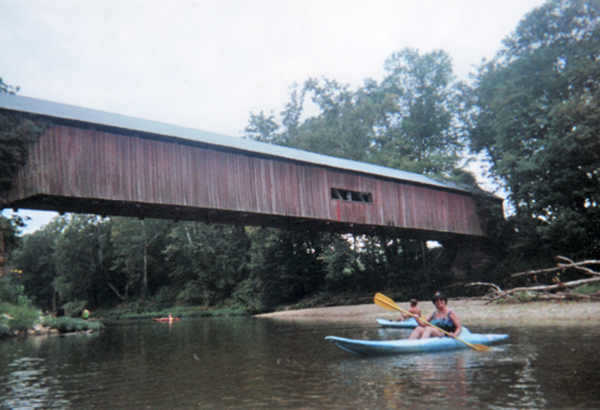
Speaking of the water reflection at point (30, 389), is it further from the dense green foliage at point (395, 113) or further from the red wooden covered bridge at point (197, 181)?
the dense green foliage at point (395, 113)

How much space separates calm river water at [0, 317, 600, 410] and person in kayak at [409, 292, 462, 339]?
633 millimetres

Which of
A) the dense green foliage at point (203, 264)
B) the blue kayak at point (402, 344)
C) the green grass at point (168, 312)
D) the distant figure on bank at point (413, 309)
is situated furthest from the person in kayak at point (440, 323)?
the green grass at point (168, 312)

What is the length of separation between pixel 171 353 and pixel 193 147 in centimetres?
868

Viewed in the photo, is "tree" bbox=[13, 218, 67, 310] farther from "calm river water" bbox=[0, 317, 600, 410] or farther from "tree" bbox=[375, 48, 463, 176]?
"calm river water" bbox=[0, 317, 600, 410]

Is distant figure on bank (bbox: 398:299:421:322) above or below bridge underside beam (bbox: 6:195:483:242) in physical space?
below

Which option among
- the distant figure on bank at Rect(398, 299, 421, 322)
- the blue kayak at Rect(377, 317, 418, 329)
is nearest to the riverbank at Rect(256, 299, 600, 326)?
the blue kayak at Rect(377, 317, 418, 329)

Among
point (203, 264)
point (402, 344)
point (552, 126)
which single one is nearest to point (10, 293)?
→ point (402, 344)

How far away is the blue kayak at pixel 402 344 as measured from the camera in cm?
871

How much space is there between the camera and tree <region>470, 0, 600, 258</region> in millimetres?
22219

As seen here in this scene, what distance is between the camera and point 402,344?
8.92 meters

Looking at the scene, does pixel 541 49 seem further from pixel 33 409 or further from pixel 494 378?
pixel 33 409

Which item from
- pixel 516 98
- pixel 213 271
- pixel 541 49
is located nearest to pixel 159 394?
pixel 516 98

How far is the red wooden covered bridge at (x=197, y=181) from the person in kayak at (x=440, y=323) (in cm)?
1000

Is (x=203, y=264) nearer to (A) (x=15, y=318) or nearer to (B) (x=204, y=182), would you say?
(A) (x=15, y=318)
